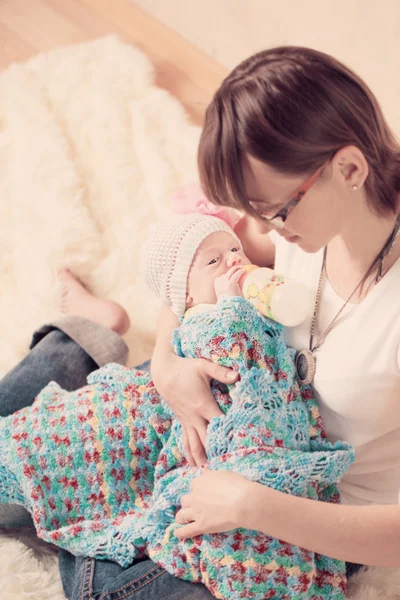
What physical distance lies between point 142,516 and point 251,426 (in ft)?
0.98

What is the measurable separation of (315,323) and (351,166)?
1.02 feet

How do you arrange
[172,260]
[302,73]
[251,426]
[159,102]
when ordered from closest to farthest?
[302,73] → [251,426] → [172,260] → [159,102]

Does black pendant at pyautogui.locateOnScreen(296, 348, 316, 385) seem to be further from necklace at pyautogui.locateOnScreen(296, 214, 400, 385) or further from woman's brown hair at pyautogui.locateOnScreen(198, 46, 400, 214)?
woman's brown hair at pyautogui.locateOnScreen(198, 46, 400, 214)

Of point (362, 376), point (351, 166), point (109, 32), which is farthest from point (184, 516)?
point (109, 32)

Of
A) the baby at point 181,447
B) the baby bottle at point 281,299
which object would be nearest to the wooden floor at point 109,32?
the baby at point 181,447

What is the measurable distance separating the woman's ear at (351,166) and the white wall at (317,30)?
1.05 metres

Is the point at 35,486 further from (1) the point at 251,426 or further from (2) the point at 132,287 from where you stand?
(2) the point at 132,287

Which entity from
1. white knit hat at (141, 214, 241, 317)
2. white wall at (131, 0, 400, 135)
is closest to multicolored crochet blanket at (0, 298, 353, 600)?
white knit hat at (141, 214, 241, 317)

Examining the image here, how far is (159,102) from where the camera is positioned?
2043 millimetres

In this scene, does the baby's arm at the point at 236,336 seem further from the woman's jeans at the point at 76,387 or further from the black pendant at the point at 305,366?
the woman's jeans at the point at 76,387

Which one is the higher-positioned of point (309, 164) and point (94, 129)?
point (309, 164)

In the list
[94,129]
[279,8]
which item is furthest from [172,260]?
[279,8]

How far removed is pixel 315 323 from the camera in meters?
1.09

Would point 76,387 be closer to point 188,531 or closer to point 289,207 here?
point 188,531
